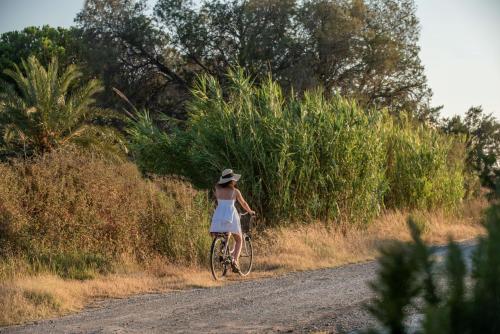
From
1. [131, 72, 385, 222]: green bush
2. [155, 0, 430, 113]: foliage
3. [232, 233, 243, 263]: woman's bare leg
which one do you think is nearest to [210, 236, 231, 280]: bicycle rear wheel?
[232, 233, 243, 263]: woman's bare leg

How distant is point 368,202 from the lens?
19.0 meters

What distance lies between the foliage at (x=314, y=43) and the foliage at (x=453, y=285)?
3111 centimetres

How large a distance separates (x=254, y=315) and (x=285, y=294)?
5.84ft

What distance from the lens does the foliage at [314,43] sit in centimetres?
3480

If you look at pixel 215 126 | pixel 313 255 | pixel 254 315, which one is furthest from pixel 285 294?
pixel 215 126

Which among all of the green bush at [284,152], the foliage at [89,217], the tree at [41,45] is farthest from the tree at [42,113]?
the tree at [41,45]

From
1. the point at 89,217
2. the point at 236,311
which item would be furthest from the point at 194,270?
the point at 236,311

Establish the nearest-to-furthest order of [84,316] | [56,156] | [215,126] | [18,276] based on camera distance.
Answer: [84,316]
[18,276]
[56,156]
[215,126]

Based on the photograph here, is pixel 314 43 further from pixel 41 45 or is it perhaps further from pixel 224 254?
pixel 224 254

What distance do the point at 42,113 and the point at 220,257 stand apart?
1301 centimetres

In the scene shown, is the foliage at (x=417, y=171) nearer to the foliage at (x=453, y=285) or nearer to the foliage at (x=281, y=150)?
the foliage at (x=281, y=150)

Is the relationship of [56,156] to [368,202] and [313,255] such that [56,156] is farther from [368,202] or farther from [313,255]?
[368,202]

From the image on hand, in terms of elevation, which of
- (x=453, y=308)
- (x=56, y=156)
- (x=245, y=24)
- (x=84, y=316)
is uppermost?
(x=245, y=24)

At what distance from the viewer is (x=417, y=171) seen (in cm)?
2197
